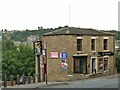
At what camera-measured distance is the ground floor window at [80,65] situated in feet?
137

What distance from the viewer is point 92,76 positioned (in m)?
41.6

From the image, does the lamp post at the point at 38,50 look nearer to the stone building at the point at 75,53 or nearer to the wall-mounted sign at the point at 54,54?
the stone building at the point at 75,53

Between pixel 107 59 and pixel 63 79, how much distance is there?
25.4 ft

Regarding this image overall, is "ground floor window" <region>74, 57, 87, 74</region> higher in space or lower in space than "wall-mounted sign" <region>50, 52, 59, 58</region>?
lower

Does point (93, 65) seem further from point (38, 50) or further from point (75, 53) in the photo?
point (38, 50)

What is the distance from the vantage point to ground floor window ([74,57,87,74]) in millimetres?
41750

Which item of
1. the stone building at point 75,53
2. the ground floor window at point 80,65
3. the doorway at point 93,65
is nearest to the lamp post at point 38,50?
the stone building at point 75,53

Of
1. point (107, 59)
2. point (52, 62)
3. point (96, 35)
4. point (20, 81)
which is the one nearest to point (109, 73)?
point (107, 59)

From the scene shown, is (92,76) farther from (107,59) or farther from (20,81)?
(20,81)

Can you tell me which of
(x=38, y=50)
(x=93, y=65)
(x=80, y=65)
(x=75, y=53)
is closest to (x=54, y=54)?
(x=75, y=53)

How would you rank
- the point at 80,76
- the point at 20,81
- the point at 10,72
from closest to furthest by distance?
the point at 80,76 < the point at 20,81 < the point at 10,72

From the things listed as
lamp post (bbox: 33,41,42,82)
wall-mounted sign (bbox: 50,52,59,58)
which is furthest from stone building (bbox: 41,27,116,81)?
lamp post (bbox: 33,41,42,82)

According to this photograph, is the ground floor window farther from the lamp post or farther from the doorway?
the lamp post

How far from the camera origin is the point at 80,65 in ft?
139
